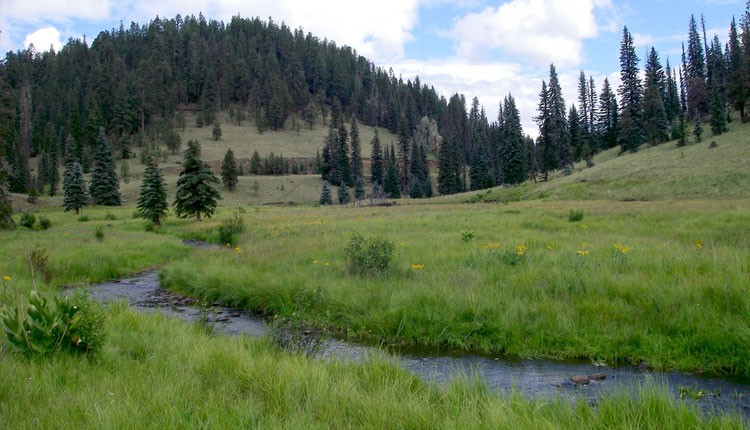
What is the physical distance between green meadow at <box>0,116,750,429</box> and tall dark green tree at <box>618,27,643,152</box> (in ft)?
219

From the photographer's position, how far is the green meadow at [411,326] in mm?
3779

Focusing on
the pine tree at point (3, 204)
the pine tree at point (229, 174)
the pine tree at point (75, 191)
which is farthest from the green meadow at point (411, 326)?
the pine tree at point (229, 174)

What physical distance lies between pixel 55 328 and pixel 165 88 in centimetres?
15405

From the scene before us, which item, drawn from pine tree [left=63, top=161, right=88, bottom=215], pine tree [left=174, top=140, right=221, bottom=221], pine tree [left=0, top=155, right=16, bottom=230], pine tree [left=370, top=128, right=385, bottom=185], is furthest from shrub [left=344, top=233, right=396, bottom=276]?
pine tree [left=370, top=128, right=385, bottom=185]

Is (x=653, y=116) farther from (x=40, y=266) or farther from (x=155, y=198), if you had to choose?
(x=40, y=266)

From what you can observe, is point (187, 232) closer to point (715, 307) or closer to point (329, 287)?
point (329, 287)

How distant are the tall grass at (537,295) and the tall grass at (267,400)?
6.09 feet

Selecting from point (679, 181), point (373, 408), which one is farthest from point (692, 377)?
point (679, 181)

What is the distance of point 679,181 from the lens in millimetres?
44094

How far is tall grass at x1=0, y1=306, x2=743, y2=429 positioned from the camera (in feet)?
11.6

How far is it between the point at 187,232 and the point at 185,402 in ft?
91.8

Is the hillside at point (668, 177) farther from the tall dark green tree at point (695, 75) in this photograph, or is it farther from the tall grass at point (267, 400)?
the tall grass at point (267, 400)

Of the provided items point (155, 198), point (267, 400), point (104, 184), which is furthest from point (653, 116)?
point (104, 184)

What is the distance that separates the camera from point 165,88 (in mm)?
140750
